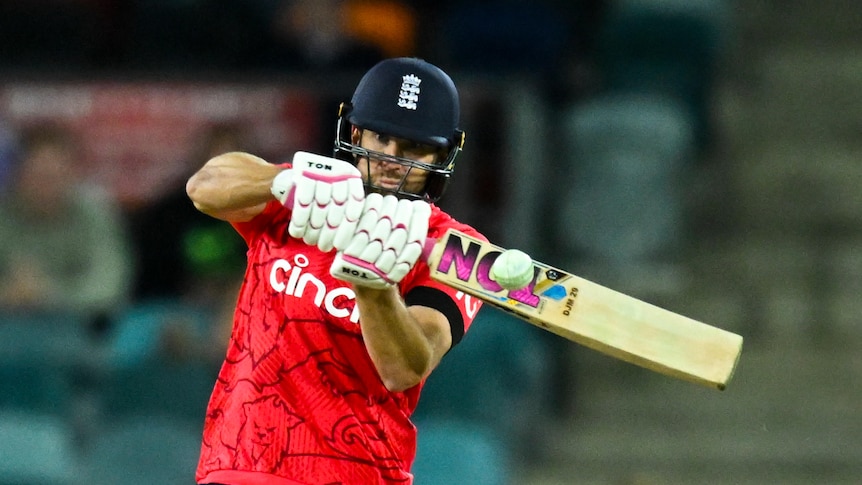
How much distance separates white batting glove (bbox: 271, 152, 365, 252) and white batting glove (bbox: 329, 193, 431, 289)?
2 centimetres

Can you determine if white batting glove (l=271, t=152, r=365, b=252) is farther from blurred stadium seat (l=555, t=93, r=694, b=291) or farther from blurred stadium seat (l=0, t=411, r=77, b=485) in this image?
blurred stadium seat (l=555, t=93, r=694, b=291)

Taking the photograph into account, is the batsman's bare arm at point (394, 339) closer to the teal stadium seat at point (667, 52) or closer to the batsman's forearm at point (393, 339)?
the batsman's forearm at point (393, 339)

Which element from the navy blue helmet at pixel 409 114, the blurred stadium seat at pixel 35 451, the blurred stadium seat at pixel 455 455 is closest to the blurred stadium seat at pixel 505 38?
the blurred stadium seat at pixel 455 455

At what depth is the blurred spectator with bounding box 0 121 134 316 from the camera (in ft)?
18.0

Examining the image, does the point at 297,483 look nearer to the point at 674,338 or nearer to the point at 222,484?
the point at 222,484

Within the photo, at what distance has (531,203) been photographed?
5953mm

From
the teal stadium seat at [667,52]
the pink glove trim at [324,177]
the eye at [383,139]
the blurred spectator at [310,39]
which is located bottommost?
the blurred spectator at [310,39]

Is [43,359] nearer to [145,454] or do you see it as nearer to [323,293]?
[145,454]

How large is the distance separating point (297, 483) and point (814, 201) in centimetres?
460

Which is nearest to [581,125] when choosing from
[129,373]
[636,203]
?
[636,203]

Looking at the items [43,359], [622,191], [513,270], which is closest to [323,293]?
[513,270]

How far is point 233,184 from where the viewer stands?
2.69 meters

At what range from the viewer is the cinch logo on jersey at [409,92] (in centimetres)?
297

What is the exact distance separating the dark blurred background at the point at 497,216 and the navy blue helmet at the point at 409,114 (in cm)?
202
